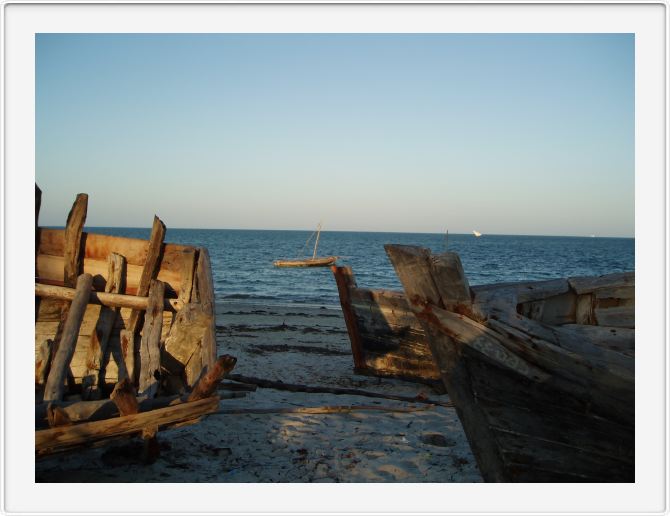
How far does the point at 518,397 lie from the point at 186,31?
11.7 ft

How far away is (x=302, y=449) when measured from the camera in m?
5.57

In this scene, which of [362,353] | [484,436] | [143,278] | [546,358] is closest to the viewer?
[546,358]

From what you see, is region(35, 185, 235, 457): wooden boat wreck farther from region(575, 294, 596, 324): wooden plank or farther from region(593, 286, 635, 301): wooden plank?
region(593, 286, 635, 301): wooden plank

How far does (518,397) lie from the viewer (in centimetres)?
392

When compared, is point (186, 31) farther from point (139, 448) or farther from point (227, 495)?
point (139, 448)

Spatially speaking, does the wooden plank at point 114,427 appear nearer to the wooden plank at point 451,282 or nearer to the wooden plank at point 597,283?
A: the wooden plank at point 451,282

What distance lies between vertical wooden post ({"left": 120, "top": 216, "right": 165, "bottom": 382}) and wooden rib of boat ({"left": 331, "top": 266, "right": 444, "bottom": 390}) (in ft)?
12.7

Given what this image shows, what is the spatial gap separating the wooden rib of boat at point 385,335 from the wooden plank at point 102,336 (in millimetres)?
4094

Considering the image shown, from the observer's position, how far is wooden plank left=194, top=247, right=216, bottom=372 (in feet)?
17.1

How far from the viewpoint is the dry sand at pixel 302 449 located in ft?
16.1

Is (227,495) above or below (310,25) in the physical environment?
below

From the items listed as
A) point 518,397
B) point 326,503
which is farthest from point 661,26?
point 326,503

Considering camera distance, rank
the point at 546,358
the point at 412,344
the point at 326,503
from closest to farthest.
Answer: the point at 326,503 → the point at 546,358 → the point at 412,344

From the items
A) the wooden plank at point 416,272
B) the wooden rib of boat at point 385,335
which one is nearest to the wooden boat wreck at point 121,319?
the wooden plank at point 416,272
